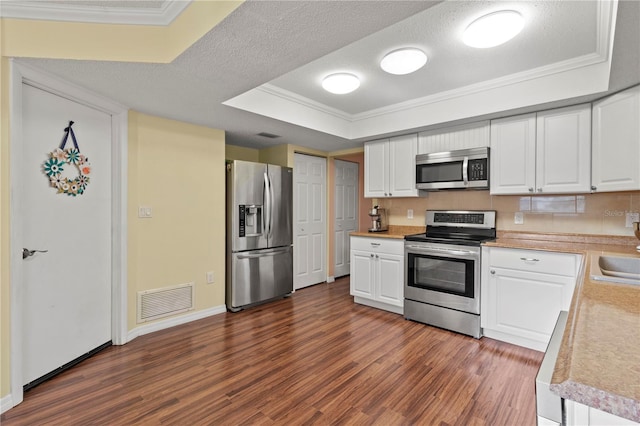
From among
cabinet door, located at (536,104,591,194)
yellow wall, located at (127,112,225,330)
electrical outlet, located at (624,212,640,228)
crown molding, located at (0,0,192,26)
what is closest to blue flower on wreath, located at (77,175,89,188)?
yellow wall, located at (127,112,225,330)

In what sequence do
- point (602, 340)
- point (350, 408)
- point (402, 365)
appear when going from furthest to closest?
1. point (402, 365)
2. point (350, 408)
3. point (602, 340)

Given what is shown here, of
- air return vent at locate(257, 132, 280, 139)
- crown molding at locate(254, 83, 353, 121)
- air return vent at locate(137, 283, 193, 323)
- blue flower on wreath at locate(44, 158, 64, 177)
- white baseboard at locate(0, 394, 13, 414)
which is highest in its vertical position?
crown molding at locate(254, 83, 353, 121)

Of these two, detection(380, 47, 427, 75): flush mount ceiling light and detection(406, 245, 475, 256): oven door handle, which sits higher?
detection(380, 47, 427, 75): flush mount ceiling light

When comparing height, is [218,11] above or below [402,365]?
above

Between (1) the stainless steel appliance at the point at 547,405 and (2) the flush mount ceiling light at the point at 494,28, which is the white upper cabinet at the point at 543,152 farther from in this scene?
(1) the stainless steel appliance at the point at 547,405

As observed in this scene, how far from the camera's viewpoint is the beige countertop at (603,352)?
1.65ft

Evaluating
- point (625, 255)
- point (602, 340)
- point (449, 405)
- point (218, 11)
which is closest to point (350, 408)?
point (449, 405)

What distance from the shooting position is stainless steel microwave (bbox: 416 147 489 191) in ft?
10.3

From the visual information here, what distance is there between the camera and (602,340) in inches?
27.2

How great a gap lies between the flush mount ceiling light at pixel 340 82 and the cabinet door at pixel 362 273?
1947 mm

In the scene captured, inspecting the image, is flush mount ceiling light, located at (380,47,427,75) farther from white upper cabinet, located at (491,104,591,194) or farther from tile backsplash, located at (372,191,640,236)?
tile backsplash, located at (372,191,640,236)

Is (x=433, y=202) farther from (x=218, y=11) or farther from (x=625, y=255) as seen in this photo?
(x=218, y=11)

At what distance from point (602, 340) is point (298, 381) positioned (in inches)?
74.6

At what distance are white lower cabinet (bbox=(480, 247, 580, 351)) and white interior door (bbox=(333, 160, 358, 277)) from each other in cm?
270
